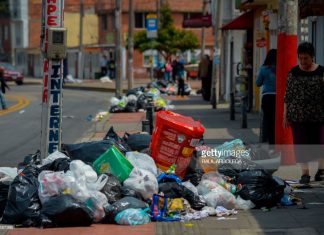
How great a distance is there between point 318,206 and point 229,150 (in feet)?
6.42

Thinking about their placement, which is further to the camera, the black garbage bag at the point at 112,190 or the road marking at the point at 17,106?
the road marking at the point at 17,106

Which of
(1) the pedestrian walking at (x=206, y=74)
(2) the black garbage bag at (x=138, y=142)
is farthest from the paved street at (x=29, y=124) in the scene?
(1) the pedestrian walking at (x=206, y=74)

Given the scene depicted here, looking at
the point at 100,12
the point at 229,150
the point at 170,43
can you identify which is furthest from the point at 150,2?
the point at 229,150

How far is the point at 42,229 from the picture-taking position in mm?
8898

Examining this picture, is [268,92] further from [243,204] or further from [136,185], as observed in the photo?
[136,185]

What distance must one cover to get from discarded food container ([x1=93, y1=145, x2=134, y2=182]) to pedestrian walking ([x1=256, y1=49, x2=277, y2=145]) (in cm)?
511

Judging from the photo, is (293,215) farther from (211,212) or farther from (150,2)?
(150,2)

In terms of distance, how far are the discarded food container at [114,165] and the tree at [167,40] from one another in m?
48.2

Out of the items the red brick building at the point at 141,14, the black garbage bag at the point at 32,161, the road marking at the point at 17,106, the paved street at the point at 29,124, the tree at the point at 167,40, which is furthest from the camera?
the red brick building at the point at 141,14

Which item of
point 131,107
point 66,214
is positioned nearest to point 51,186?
point 66,214

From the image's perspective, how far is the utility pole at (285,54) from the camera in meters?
12.5

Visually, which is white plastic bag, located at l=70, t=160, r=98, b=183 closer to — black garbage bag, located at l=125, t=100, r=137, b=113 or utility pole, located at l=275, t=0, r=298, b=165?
utility pole, located at l=275, t=0, r=298, b=165

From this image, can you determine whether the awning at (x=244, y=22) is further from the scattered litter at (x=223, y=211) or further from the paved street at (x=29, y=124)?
the scattered litter at (x=223, y=211)

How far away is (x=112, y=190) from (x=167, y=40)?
1989 inches
